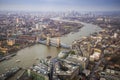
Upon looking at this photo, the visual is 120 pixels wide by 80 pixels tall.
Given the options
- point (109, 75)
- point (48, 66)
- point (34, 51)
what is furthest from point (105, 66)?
point (34, 51)

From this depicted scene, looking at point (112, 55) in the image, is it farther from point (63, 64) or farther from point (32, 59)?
point (32, 59)

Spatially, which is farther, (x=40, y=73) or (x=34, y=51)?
(x=34, y=51)

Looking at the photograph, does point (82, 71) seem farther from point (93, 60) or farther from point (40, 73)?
point (40, 73)

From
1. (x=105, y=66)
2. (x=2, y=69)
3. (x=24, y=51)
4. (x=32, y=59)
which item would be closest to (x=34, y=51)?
(x=24, y=51)

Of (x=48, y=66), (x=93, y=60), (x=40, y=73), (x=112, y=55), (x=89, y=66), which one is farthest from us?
(x=112, y=55)

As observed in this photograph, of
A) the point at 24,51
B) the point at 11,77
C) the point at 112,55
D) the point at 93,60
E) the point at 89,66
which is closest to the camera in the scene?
the point at 11,77

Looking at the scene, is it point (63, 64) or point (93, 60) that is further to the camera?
point (93, 60)

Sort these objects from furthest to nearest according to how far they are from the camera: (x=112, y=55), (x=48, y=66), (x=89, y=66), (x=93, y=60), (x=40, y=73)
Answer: (x=112, y=55)
(x=93, y=60)
(x=89, y=66)
(x=48, y=66)
(x=40, y=73)
